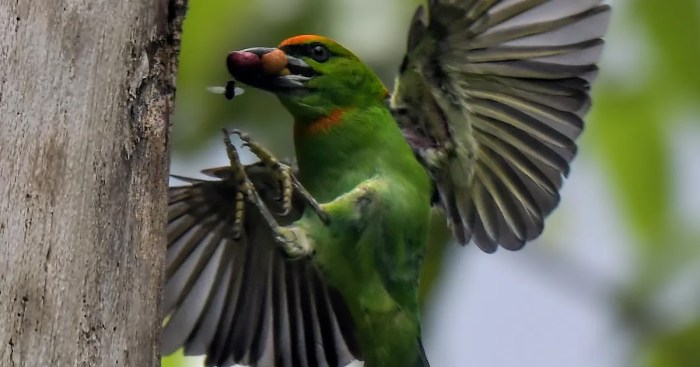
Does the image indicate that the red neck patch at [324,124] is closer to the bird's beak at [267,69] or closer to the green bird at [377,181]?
the green bird at [377,181]

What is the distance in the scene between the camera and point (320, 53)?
292cm

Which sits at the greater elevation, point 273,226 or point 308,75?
point 308,75

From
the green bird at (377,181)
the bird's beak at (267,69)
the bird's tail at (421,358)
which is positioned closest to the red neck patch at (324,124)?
Result: the green bird at (377,181)

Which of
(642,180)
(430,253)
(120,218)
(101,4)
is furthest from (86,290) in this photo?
(642,180)

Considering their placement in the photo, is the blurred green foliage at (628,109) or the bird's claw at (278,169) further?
the blurred green foliage at (628,109)

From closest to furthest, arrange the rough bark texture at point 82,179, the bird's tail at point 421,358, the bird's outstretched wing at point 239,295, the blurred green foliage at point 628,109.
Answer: the rough bark texture at point 82,179, the bird's tail at point 421,358, the bird's outstretched wing at point 239,295, the blurred green foliage at point 628,109

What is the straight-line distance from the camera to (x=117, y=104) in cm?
190

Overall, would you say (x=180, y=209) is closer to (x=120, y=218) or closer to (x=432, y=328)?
(x=432, y=328)

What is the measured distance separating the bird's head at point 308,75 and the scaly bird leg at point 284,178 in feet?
0.51

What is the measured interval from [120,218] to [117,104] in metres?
0.20

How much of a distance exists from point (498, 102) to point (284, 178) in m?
0.62

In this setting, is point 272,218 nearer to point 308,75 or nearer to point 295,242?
point 295,242

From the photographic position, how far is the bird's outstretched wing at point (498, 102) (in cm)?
279

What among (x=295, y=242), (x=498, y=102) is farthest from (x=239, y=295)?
(x=498, y=102)
